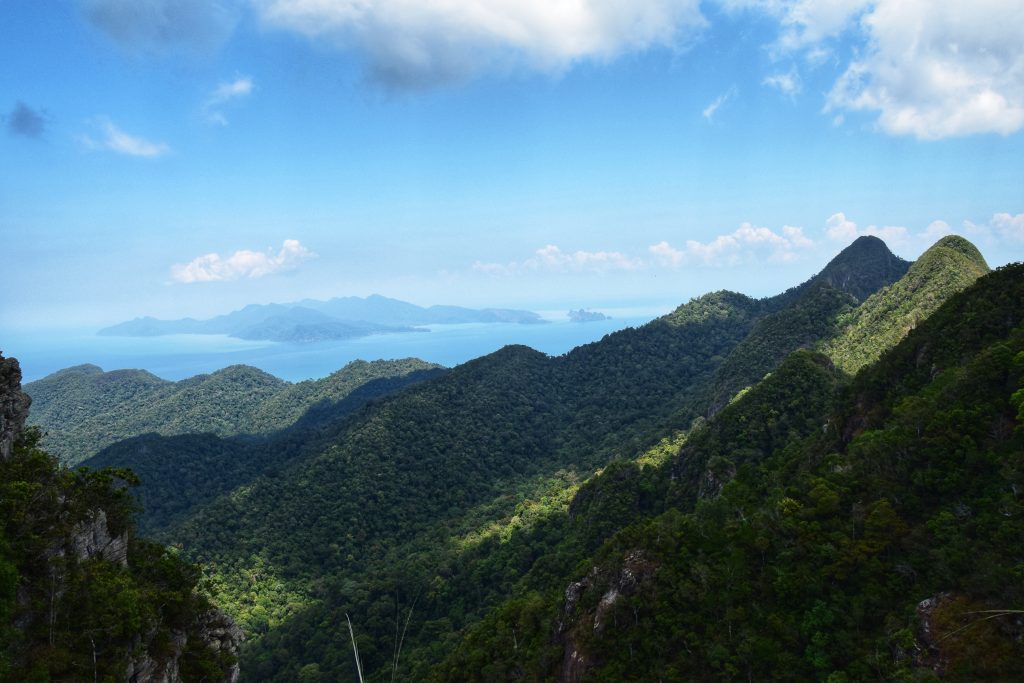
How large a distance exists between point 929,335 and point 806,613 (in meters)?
21.6

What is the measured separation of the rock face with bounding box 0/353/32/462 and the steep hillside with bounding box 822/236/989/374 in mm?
70605

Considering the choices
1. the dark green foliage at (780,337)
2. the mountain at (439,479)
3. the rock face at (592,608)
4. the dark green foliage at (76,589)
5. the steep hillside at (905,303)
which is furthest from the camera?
the dark green foliage at (780,337)

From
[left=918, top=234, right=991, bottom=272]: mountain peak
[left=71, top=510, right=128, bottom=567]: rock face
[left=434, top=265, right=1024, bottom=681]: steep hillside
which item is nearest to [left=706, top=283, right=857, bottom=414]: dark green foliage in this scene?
[left=918, top=234, right=991, bottom=272]: mountain peak

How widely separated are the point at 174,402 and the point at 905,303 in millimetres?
181306

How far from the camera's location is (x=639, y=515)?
4916cm

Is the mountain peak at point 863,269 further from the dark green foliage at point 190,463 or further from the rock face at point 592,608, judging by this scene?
the dark green foliage at point 190,463

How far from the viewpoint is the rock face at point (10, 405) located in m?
23.3

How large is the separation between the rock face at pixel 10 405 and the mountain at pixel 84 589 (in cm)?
6

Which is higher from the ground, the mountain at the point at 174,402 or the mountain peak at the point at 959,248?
the mountain peak at the point at 959,248

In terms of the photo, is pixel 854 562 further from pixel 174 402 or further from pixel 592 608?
pixel 174 402

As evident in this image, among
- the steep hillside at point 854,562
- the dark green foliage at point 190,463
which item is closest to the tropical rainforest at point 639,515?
the steep hillside at point 854,562

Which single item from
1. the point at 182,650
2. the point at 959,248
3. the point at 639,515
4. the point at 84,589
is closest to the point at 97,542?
the point at 84,589

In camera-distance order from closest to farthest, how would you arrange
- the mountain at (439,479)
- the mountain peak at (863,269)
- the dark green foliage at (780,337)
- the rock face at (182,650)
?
the rock face at (182,650)
the mountain at (439,479)
the dark green foliage at (780,337)
the mountain peak at (863,269)

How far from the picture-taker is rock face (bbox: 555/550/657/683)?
27922 mm
